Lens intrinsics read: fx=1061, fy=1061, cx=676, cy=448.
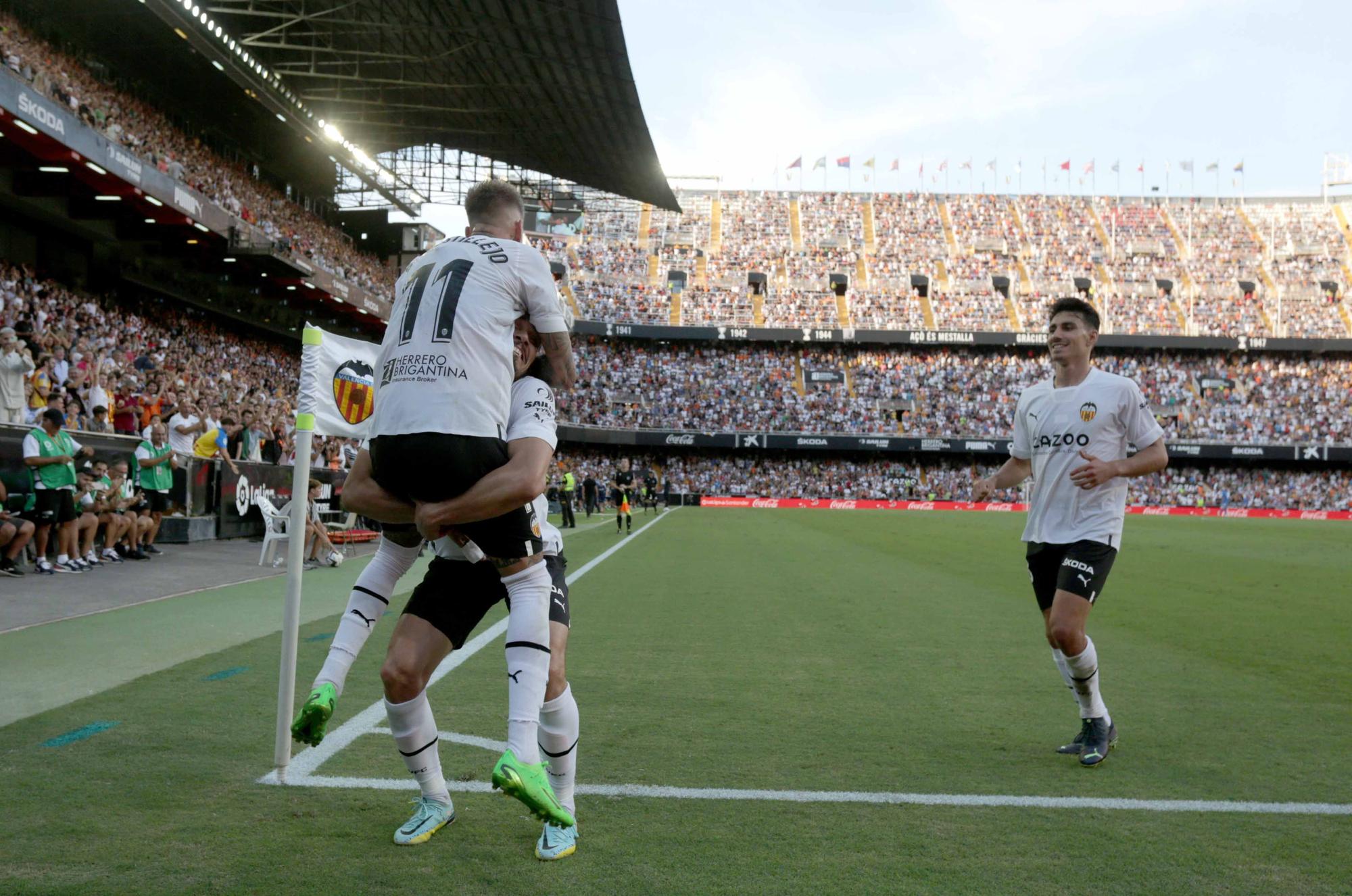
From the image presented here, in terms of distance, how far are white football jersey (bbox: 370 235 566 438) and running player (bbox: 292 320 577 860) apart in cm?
17

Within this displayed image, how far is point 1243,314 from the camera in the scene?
197ft

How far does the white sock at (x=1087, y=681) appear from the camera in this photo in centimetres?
502

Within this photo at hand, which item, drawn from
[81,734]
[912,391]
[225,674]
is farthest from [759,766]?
[912,391]

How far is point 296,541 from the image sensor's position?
4.14 meters

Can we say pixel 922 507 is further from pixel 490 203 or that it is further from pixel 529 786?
pixel 529 786

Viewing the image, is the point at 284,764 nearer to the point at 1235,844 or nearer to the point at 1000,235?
the point at 1235,844

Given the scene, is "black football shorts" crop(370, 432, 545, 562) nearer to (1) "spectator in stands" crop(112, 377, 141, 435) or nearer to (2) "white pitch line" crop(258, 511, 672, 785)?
(2) "white pitch line" crop(258, 511, 672, 785)

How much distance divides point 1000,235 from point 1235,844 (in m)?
66.3

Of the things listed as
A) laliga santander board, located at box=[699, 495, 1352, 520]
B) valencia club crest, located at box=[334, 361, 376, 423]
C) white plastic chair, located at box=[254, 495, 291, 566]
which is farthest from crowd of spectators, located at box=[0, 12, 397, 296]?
laliga santander board, located at box=[699, 495, 1352, 520]

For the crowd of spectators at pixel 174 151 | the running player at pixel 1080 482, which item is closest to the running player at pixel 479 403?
the running player at pixel 1080 482

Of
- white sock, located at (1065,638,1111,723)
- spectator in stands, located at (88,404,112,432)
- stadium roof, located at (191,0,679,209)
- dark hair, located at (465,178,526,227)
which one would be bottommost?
white sock, located at (1065,638,1111,723)

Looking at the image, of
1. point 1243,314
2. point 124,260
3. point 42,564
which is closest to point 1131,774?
point 42,564

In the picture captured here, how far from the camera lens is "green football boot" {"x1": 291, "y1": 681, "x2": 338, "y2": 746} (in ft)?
10.5

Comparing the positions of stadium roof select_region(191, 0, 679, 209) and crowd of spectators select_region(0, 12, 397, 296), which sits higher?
stadium roof select_region(191, 0, 679, 209)
